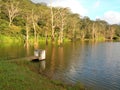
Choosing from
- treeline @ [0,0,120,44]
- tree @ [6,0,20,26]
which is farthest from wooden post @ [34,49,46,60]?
tree @ [6,0,20,26]

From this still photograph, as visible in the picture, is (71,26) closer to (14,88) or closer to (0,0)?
(0,0)

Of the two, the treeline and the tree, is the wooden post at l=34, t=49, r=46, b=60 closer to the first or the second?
the treeline

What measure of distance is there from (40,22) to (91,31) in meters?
62.2

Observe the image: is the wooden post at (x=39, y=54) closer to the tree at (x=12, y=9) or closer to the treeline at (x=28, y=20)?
the treeline at (x=28, y=20)

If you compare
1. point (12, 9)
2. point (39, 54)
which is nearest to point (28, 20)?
point (12, 9)

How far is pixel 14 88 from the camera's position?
535 inches

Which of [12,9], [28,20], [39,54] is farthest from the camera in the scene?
[12,9]

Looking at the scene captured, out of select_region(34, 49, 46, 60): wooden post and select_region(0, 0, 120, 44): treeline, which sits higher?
select_region(0, 0, 120, 44): treeline

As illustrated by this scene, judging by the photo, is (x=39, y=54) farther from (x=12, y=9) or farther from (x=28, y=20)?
(x=12, y=9)

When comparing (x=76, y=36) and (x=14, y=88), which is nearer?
(x=14, y=88)

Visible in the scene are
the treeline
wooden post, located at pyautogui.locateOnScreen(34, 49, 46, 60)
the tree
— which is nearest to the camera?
wooden post, located at pyautogui.locateOnScreen(34, 49, 46, 60)

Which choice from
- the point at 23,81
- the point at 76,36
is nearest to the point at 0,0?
the point at 76,36

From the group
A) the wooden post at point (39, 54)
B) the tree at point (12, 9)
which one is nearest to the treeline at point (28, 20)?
the tree at point (12, 9)

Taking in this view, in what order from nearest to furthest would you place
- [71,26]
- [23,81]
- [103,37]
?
[23,81]
[71,26]
[103,37]
